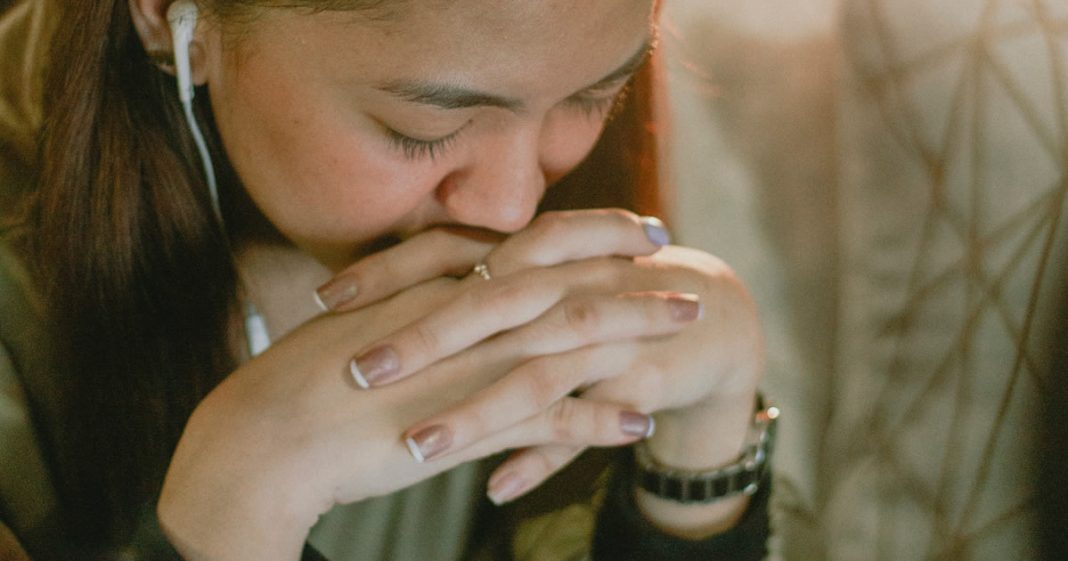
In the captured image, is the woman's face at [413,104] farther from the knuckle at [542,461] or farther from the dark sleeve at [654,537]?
the dark sleeve at [654,537]

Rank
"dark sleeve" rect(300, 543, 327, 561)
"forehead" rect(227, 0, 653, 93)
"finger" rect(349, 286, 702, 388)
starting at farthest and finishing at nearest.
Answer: "dark sleeve" rect(300, 543, 327, 561), "finger" rect(349, 286, 702, 388), "forehead" rect(227, 0, 653, 93)

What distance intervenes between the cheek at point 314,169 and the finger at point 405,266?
0.09 ft

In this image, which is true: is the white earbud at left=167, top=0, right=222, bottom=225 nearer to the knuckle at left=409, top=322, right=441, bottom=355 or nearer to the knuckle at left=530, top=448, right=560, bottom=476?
the knuckle at left=409, top=322, right=441, bottom=355

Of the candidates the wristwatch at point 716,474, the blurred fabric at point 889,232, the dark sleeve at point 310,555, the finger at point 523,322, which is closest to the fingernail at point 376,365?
the finger at point 523,322

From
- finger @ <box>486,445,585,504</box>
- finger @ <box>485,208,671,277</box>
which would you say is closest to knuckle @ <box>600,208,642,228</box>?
finger @ <box>485,208,671,277</box>

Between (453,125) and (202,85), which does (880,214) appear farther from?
(202,85)

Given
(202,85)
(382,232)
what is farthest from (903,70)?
(202,85)

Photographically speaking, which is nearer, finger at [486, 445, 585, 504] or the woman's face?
the woman's face

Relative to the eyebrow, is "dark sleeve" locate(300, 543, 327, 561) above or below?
below

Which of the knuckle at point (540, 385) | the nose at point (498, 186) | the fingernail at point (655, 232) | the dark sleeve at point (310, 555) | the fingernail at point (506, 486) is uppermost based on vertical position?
the nose at point (498, 186)

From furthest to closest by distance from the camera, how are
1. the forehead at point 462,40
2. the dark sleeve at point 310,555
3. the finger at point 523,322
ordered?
the dark sleeve at point 310,555, the finger at point 523,322, the forehead at point 462,40

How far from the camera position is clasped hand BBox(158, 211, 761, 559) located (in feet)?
2.42

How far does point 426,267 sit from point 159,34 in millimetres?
303

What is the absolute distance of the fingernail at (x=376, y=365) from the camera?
746mm
